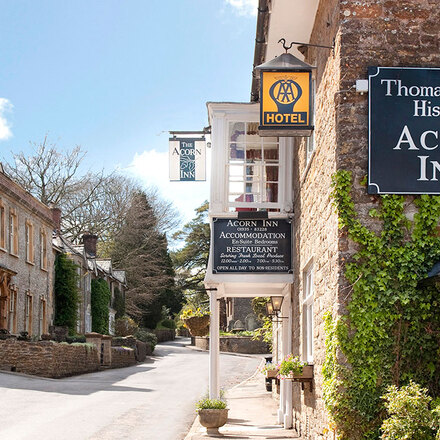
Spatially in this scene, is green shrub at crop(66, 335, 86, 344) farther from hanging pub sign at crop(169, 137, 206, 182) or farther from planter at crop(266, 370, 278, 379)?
planter at crop(266, 370, 278, 379)

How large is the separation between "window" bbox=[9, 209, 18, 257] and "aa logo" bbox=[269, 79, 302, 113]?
24.3m

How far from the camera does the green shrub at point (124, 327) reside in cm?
5044

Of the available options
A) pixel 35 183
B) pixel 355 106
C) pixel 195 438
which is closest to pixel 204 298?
pixel 35 183

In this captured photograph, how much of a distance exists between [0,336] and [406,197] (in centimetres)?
2085

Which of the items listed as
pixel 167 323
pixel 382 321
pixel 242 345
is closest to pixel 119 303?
pixel 242 345

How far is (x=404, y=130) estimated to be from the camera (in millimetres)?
9055

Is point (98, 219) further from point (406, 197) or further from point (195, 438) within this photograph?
point (406, 197)

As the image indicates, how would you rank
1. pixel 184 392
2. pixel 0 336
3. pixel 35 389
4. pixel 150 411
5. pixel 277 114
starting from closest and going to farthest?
1. pixel 277 114
2. pixel 150 411
3. pixel 35 389
4. pixel 184 392
5. pixel 0 336

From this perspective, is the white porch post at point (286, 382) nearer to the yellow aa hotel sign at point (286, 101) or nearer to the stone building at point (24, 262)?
the yellow aa hotel sign at point (286, 101)

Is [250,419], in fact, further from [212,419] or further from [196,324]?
[196,324]

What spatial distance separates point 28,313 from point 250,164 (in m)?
22.8

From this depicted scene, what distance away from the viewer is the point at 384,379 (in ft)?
28.2

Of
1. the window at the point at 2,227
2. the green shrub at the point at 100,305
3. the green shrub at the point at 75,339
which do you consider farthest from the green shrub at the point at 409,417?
the green shrub at the point at 100,305

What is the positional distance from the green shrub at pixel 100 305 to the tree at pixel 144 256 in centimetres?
656
